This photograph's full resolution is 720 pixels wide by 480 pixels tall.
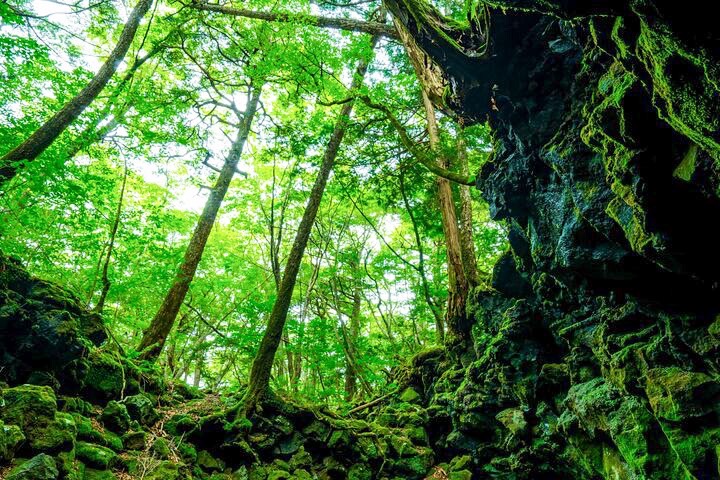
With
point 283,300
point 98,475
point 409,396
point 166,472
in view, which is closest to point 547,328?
→ point 409,396

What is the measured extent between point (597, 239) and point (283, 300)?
6157 mm

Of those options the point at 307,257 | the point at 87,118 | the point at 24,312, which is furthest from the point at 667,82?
the point at 307,257

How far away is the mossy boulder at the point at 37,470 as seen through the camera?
3509 millimetres

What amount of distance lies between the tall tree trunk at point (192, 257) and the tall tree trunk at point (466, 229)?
583cm

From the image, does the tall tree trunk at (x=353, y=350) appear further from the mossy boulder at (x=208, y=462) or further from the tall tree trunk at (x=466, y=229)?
the mossy boulder at (x=208, y=462)

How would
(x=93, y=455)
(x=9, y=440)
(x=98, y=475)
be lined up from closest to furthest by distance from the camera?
(x=9, y=440) → (x=98, y=475) → (x=93, y=455)

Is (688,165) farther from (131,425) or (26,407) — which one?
(131,425)

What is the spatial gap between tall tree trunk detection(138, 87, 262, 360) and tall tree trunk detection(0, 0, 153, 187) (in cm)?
313

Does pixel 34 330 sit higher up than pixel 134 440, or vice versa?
pixel 34 330

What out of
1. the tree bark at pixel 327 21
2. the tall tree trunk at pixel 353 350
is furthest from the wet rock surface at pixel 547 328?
the tree bark at pixel 327 21

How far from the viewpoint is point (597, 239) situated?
4516 mm

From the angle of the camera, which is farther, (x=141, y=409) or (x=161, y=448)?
(x=141, y=409)

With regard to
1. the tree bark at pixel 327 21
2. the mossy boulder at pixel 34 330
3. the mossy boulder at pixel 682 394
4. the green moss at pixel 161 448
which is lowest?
the green moss at pixel 161 448

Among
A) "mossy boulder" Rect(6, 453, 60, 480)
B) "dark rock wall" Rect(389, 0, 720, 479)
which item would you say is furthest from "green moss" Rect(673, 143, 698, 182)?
"mossy boulder" Rect(6, 453, 60, 480)
